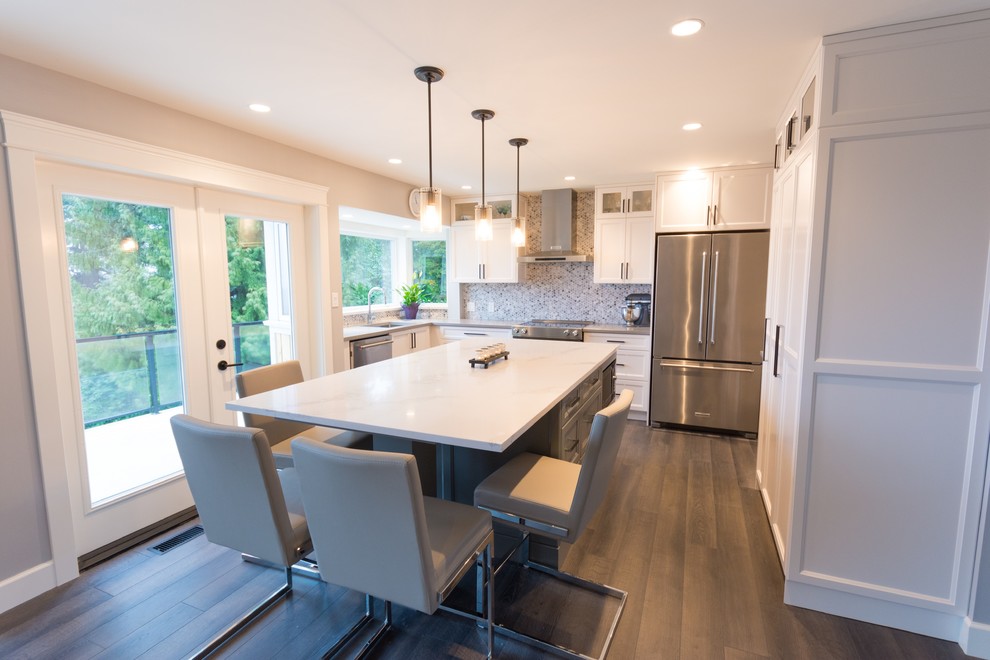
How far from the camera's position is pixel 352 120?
2.78 m

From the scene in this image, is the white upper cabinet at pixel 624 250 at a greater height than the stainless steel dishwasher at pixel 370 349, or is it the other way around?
the white upper cabinet at pixel 624 250

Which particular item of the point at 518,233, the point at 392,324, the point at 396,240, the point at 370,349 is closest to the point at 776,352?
the point at 518,233

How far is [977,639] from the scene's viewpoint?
1.73m

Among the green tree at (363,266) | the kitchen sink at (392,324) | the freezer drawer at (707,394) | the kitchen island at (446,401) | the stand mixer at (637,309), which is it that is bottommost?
the freezer drawer at (707,394)

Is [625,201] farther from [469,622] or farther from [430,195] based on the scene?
[469,622]

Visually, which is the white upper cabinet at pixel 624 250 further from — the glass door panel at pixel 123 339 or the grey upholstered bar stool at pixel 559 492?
the glass door panel at pixel 123 339

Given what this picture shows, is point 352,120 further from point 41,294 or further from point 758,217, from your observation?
point 758,217

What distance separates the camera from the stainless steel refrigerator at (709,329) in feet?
13.0

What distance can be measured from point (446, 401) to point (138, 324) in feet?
6.27

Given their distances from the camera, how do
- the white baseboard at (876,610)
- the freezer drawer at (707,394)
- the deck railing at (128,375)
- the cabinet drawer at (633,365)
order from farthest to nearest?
the cabinet drawer at (633,365) → the freezer drawer at (707,394) → the deck railing at (128,375) → the white baseboard at (876,610)

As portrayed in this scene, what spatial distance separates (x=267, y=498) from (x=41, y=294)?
162 cm

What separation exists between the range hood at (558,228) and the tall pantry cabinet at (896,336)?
9.61 feet

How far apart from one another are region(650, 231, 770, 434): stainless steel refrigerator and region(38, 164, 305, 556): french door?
343cm

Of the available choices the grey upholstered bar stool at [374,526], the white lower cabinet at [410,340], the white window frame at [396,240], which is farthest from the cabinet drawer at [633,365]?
the grey upholstered bar stool at [374,526]
